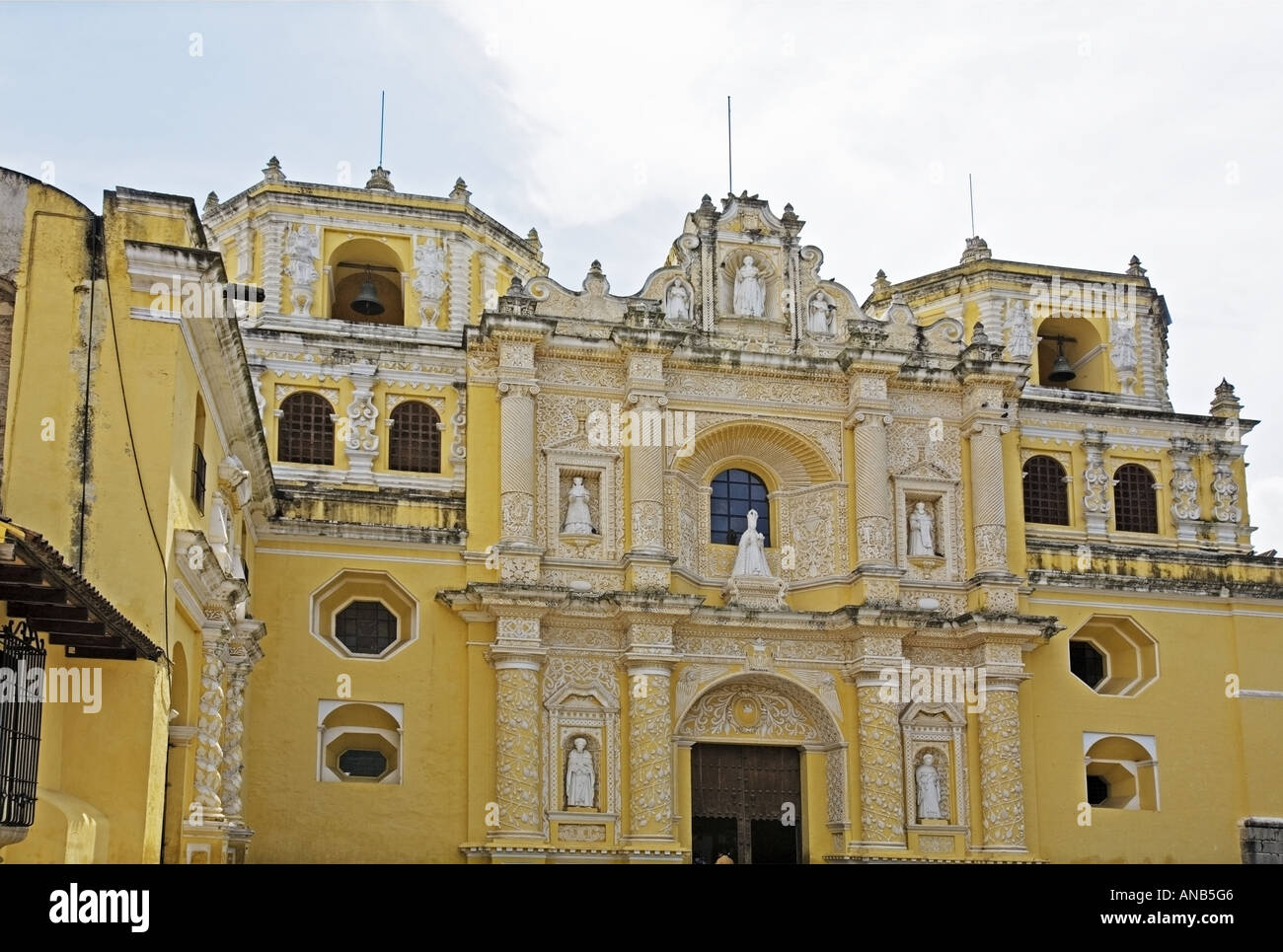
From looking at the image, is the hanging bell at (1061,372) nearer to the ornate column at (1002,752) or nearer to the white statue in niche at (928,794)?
the ornate column at (1002,752)

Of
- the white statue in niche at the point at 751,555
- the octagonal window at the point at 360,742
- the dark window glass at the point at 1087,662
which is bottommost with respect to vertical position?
the octagonal window at the point at 360,742

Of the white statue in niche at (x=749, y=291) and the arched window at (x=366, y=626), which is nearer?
the arched window at (x=366, y=626)

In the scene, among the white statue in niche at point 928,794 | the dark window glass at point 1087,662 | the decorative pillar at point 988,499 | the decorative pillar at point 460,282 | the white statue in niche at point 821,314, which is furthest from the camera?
the dark window glass at point 1087,662

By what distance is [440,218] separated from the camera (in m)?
30.1

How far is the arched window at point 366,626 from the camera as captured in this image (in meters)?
26.9

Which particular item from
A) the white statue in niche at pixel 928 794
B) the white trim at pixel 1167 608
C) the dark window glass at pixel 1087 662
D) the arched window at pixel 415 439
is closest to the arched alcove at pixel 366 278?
the arched window at pixel 415 439

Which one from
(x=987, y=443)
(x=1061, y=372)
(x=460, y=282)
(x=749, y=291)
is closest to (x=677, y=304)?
(x=749, y=291)

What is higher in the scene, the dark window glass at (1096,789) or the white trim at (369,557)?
the white trim at (369,557)

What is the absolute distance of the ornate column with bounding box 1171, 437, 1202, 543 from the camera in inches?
1208

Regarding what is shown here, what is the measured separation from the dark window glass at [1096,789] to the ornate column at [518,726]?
34.2 ft

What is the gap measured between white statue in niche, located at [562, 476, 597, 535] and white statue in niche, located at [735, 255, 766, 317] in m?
4.43
